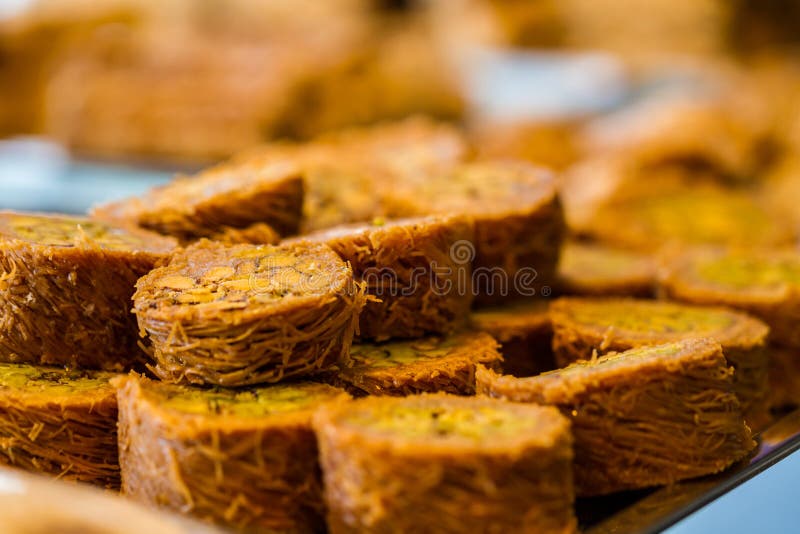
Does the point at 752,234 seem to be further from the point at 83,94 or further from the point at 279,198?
the point at 83,94

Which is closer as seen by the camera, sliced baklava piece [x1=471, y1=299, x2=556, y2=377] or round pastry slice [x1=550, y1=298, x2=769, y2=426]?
round pastry slice [x1=550, y1=298, x2=769, y2=426]

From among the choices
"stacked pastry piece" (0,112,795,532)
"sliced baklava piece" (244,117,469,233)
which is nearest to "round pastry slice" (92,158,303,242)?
"stacked pastry piece" (0,112,795,532)

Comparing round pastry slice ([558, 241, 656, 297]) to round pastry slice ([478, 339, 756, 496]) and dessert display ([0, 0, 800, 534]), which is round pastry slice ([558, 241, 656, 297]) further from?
round pastry slice ([478, 339, 756, 496])

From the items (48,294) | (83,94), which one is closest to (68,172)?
(83,94)

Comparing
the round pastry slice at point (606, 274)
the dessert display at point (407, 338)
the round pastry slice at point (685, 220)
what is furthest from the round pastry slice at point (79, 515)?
the round pastry slice at point (685, 220)

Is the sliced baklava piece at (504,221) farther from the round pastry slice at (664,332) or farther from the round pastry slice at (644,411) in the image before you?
the round pastry slice at (644,411)
